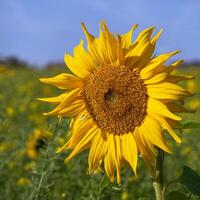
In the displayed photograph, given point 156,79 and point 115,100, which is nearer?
point 156,79

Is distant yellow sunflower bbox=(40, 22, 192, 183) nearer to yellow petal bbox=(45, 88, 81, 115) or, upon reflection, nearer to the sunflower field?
yellow petal bbox=(45, 88, 81, 115)

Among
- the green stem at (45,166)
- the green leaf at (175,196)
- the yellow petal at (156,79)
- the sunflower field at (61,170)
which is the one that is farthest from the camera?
the green stem at (45,166)

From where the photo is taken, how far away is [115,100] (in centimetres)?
242

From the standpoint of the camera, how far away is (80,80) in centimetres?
244

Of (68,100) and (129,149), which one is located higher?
(68,100)

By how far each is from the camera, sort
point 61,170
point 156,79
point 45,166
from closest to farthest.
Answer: point 156,79 → point 45,166 → point 61,170

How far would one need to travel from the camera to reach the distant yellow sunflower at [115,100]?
2.27 m

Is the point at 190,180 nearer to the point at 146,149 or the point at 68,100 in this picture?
the point at 146,149

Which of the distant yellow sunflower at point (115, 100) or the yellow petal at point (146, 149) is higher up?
the distant yellow sunflower at point (115, 100)

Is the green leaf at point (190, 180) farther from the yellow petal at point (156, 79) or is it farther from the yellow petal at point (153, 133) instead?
the yellow petal at point (156, 79)

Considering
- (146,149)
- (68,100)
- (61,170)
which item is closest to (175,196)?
(146,149)

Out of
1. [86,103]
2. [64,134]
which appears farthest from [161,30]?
[64,134]

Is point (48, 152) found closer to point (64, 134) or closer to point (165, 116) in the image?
point (64, 134)

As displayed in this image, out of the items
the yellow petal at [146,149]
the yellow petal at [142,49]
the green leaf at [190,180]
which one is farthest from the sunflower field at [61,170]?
the yellow petal at [142,49]
